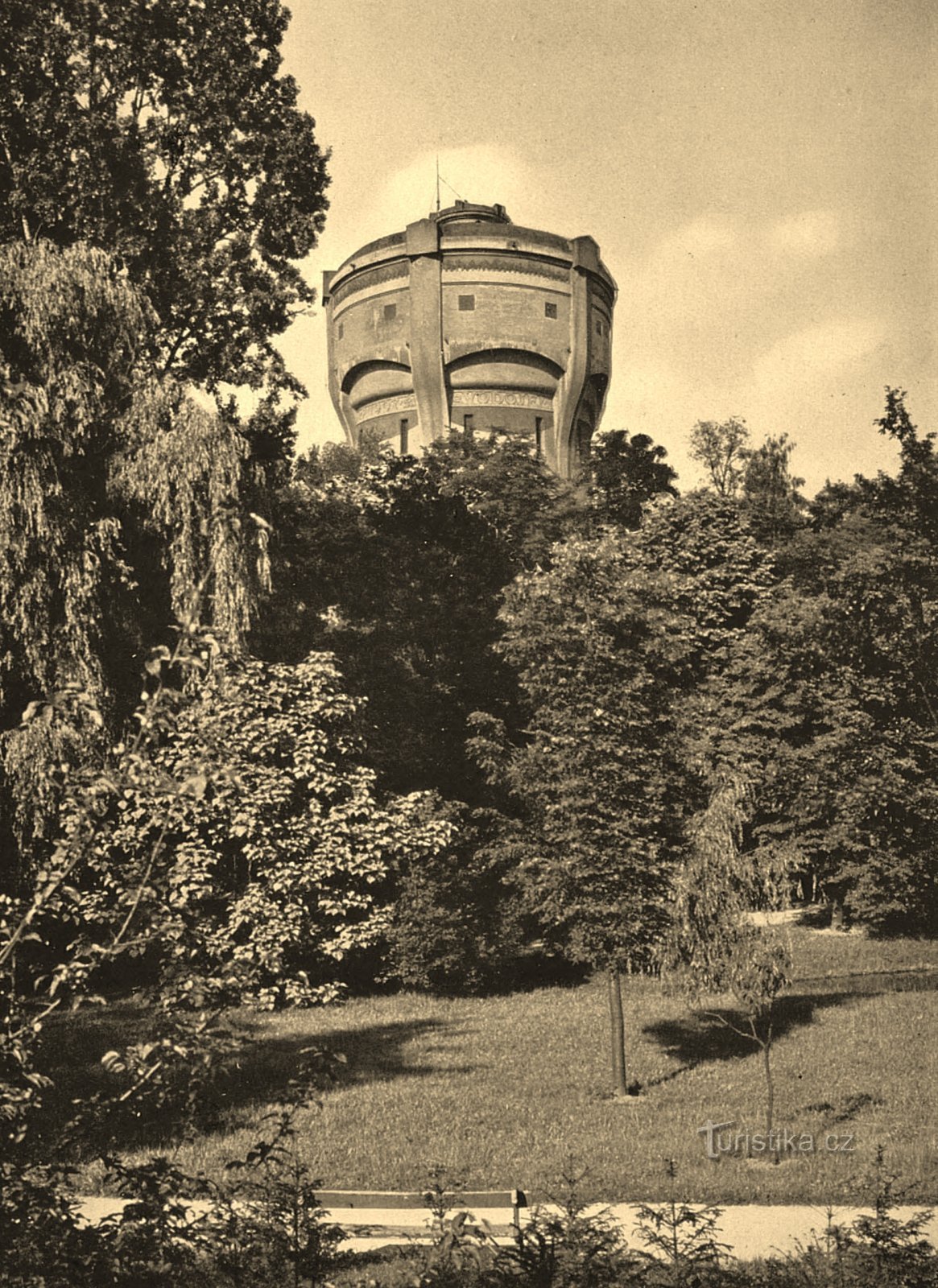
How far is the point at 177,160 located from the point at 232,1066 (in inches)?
592

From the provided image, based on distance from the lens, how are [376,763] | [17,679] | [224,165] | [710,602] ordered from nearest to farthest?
[17,679], [224,165], [376,763], [710,602]

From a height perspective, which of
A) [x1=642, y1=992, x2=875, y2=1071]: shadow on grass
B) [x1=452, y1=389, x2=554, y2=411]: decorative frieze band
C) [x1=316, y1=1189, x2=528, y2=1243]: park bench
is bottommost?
[x1=642, y1=992, x2=875, y2=1071]: shadow on grass

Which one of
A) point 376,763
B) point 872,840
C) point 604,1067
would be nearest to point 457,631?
point 376,763

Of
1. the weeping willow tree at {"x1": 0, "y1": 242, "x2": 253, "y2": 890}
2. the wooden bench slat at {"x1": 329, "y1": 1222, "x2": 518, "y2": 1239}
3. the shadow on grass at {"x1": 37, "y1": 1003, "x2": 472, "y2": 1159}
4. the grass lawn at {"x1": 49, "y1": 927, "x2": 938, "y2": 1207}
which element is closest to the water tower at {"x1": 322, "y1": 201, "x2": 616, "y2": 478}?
the weeping willow tree at {"x1": 0, "y1": 242, "x2": 253, "y2": 890}

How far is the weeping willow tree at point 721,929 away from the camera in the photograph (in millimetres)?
13375

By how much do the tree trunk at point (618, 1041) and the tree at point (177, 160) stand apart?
11.5 metres

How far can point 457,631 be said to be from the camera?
28.1 metres

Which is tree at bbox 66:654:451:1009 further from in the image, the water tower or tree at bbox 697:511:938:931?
the water tower

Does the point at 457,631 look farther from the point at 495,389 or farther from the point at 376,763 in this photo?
the point at 495,389

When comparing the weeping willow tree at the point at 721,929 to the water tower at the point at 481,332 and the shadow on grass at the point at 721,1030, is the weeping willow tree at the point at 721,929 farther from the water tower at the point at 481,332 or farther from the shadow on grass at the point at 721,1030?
the water tower at the point at 481,332

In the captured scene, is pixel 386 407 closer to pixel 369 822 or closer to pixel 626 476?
pixel 626 476

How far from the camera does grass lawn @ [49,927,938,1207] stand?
1059cm

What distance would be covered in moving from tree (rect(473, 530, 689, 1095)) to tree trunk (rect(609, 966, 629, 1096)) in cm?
2

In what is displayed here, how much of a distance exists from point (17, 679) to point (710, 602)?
19036mm
